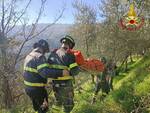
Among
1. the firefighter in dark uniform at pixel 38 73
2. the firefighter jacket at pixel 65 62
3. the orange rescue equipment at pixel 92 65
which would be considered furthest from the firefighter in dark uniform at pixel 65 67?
the orange rescue equipment at pixel 92 65

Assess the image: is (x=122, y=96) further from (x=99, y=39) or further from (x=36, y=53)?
(x=99, y=39)

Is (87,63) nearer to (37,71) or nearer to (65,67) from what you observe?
(65,67)

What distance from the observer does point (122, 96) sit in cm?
933

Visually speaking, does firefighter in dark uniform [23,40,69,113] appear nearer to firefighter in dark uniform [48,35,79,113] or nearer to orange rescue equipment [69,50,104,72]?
firefighter in dark uniform [48,35,79,113]

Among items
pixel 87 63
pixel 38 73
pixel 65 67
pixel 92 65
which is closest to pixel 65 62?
pixel 65 67

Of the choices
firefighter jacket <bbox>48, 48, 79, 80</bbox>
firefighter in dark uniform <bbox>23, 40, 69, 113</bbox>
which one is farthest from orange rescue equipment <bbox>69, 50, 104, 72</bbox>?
firefighter in dark uniform <bbox>23, 40, 69, 113</bbox>

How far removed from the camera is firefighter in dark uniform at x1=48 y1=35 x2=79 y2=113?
8.57 m

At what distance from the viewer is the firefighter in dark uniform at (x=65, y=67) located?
28.1 ft

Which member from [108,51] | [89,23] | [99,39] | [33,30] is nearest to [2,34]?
[33,30]

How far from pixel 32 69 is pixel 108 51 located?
982 inches

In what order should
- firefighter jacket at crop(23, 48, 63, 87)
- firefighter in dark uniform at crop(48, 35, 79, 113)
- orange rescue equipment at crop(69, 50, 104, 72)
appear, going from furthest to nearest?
1. orange rescue equipment at crop(69, 50, 104, 72)
2. firefighter in dark uniform at crop(48, 35, 79, 113)
3. firefighter jacket at crop(23, 48, 63, 87)

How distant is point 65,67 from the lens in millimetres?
8555

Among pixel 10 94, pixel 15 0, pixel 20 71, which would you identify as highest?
pixel 15 0

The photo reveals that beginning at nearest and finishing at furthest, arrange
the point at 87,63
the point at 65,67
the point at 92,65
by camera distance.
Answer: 1. the point at 65,67
2. the point at 87,63
3. the point at 92,65
